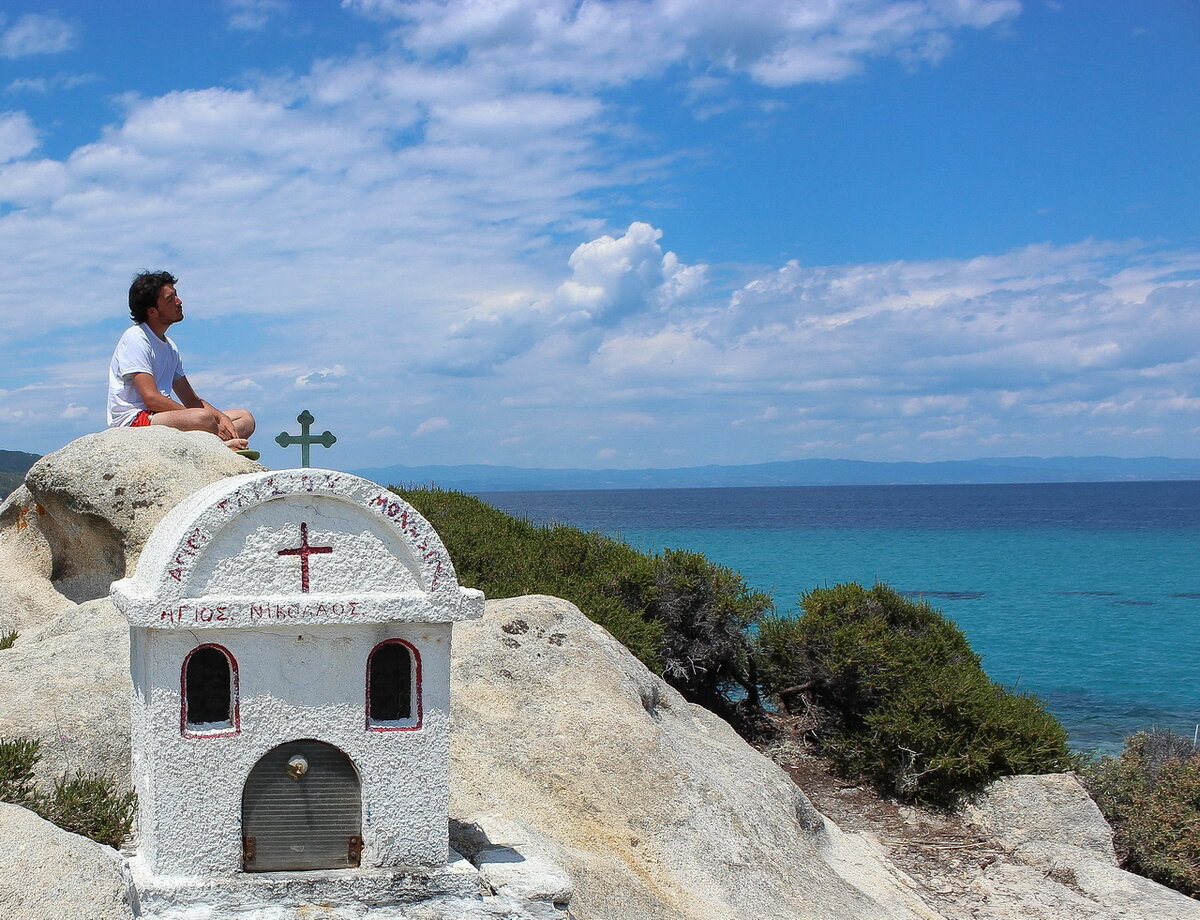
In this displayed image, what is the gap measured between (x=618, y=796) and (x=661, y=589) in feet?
22.2

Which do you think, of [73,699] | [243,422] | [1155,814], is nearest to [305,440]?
[243,422]

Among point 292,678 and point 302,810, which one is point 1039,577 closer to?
point 302,810

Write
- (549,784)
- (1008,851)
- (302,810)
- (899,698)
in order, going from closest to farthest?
(302,810) < (549,784) < (1008,851) < (899,698)

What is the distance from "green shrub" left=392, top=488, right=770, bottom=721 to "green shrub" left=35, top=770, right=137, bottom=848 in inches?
292

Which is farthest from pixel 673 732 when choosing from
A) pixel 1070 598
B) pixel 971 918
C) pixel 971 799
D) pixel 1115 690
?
pixel 1070 598

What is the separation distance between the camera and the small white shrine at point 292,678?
630 centimetres

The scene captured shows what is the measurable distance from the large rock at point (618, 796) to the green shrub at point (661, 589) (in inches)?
142

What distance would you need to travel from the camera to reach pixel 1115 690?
30.1 meters

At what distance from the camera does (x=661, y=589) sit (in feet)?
53.0

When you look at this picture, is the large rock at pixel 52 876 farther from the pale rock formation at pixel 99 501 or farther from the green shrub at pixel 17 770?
the pale rock formation at pixel 99 501

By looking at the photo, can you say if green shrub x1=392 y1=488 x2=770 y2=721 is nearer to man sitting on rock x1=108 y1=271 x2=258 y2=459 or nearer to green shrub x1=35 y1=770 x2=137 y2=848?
man sitting on rock x1=108 y1=271 x2=258 y2=459

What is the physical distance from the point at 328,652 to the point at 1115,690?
28554 mm

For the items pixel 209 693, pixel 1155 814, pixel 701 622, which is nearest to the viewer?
pixel 209 693

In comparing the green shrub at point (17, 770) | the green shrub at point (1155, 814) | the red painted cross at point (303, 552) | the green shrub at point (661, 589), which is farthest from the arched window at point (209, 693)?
the green shrub at point (1155, 814)
